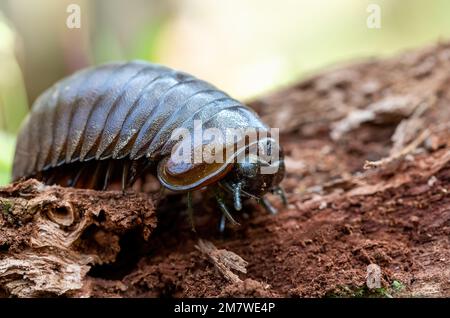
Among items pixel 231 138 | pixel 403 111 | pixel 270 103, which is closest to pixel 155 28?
pixel 270 103

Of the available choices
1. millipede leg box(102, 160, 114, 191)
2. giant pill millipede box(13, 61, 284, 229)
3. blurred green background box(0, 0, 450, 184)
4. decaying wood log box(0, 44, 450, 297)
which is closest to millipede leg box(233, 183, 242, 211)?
giant pill millipede box(13, 61, 284, 229)

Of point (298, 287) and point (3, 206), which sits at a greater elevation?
Result: point (3, 206)

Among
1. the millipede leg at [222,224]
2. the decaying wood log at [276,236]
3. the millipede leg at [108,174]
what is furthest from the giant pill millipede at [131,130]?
the decaying wood log at [276,236]

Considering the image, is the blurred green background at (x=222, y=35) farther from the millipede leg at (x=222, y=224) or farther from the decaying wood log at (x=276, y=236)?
the millipede leg at (x=222, y=224)

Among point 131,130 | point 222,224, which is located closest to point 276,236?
point 222,224

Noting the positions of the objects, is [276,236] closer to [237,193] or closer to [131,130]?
[237,193]

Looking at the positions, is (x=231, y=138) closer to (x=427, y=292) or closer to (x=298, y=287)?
(x=298, y=287)
